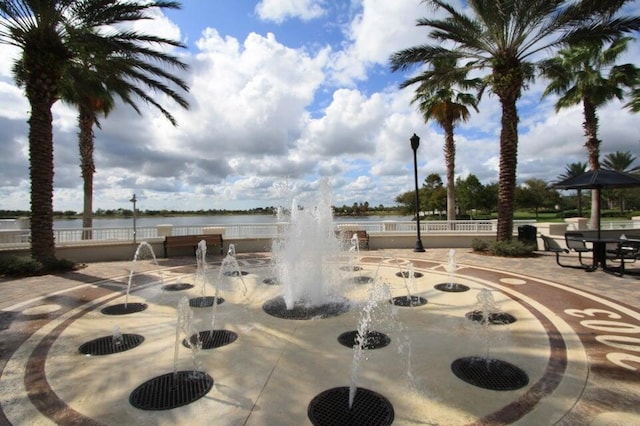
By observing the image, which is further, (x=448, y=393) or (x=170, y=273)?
(x=170, y=273)

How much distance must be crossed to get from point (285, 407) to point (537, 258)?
11505mm

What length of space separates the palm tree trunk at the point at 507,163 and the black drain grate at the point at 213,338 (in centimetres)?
1146

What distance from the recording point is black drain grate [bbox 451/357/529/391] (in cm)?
353

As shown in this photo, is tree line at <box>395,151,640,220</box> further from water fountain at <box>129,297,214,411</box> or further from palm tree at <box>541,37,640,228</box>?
water fountain at <box>129,297,214,411</box>

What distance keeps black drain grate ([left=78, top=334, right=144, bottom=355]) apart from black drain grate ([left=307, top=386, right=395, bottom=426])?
2.92 metres

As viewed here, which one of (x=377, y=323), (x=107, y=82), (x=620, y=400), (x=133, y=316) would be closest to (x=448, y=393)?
(x=620, y=400)

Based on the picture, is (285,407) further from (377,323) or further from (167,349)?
(377,323)

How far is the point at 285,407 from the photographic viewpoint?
3176 millimetres

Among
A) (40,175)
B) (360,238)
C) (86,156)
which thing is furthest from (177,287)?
(86,156)

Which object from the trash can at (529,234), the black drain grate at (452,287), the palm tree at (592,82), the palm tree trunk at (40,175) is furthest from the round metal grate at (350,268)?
the palm tree at (592,82)

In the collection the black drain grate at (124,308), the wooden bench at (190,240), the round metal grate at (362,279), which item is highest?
the wooden bench at (190,240)

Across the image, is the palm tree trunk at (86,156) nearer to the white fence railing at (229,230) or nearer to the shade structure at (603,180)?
the white fence railing at (229,230)

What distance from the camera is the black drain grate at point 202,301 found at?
6582 mm

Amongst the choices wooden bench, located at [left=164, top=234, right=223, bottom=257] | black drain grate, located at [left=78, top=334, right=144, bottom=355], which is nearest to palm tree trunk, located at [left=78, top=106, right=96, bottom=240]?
wooden bench, located at [left=164, top=234, right=223, bottom=257]
